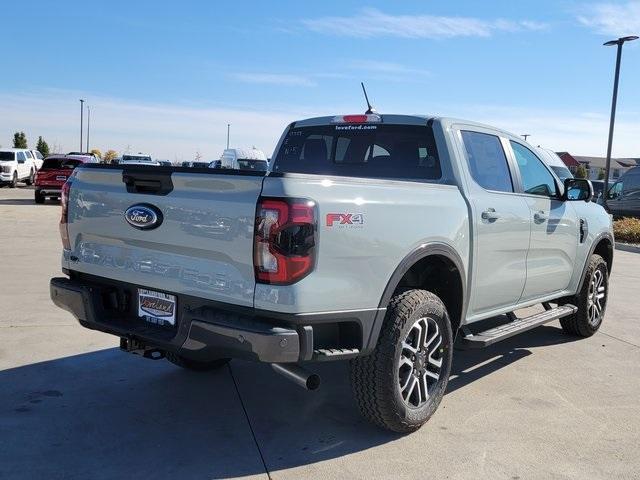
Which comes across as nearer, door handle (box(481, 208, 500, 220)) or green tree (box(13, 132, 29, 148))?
door handle (box(481, 208, 500, 220))

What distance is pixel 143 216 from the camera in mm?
3406

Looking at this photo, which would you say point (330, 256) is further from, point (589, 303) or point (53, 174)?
point (53, 174)

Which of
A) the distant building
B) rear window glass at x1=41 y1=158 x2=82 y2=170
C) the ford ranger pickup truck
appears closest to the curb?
the ford ranger pickup truck

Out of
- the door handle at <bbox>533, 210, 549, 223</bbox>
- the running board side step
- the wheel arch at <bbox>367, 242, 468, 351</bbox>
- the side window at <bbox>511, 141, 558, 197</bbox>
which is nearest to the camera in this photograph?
the wheel arch at <bbox>367, 242, 468, 351</bbox>

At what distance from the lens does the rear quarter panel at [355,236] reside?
298cm

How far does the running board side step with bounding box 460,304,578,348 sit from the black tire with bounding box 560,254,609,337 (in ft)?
1.63

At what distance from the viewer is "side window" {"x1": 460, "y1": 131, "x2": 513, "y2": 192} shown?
14.7 feet

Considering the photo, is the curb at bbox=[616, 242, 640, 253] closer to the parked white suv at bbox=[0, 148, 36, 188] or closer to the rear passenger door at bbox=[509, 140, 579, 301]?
the rear passenger door at bbox=[509, 140, 579, 301]

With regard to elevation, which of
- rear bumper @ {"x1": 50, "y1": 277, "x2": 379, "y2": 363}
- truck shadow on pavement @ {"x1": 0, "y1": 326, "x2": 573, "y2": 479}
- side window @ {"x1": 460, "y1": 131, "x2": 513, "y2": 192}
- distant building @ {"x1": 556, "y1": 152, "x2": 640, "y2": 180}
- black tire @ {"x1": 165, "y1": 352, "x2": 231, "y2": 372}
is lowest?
truck shadow on pavement @ {"x1": 0, "y1": 326, "x2": 573, "y2": 479}

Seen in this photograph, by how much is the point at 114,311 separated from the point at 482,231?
243 cm

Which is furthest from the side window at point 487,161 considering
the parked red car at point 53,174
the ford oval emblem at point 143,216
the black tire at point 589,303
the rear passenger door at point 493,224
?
the parked red car at point 53,174

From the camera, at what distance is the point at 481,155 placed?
462 centimetres

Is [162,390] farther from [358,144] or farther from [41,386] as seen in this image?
[358,144]

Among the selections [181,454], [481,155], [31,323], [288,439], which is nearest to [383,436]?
[288,439]
